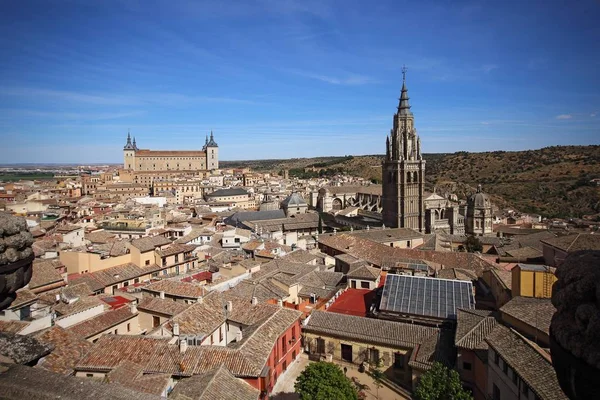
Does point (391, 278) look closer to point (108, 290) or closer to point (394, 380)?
point (394, 380)

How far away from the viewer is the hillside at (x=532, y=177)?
72.7 metres

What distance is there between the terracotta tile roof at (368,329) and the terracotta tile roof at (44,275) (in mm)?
12865

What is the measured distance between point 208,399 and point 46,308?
9.64 metres

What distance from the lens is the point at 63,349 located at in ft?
44.3

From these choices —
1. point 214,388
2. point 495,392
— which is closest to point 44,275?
point 214,388

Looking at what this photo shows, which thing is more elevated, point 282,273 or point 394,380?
point 282,273

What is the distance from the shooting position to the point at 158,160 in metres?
133

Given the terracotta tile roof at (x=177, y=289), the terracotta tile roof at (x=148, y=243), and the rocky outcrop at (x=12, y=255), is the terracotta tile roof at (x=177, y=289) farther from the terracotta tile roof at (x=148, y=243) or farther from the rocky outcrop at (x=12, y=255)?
the rocky outcrop at (x=12, y=255)

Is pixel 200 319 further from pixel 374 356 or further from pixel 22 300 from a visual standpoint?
pixel 374 356

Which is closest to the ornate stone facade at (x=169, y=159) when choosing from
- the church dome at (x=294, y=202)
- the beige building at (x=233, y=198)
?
the beige building at (x=233, y=198)

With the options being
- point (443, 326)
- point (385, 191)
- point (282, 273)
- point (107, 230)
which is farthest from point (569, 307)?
point (385, 191)

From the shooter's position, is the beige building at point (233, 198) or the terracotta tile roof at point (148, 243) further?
the beige building at point (233, 198)

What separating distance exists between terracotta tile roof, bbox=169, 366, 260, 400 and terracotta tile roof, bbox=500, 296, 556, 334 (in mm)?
8842

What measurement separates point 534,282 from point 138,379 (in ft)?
48.8
